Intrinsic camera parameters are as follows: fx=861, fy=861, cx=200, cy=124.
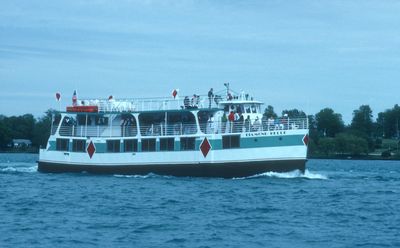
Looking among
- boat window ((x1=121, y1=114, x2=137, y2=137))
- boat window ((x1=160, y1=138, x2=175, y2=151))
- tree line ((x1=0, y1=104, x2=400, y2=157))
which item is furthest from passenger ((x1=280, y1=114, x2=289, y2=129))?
tree line ((x1=0, y1=104, x2=400, y2=157))

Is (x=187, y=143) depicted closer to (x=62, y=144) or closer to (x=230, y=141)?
(x=230, y=141)

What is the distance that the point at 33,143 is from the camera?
579ft

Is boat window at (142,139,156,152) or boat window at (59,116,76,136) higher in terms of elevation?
boat window at (59,116,76,136)

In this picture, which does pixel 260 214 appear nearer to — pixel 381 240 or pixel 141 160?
pixel 381 240

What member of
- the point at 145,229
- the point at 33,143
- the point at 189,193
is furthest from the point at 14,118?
the point at 145,229

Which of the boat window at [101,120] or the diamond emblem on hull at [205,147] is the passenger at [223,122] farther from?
the boat window at [101,120]

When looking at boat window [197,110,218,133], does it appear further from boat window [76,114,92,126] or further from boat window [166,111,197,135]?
boat window [76,114,92,126]

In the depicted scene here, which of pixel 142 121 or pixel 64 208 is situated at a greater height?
pixel 142 121

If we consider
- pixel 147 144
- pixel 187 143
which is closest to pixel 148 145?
pixel 147 144

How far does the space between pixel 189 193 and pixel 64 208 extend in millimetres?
9756

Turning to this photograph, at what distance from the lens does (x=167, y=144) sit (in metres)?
61.7

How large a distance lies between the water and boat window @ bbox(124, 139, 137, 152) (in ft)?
13.9

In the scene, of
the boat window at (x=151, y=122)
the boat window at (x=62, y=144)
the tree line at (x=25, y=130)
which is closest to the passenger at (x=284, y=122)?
the boat window at (x=151, y=122)

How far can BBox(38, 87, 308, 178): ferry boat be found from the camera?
58.2 m
